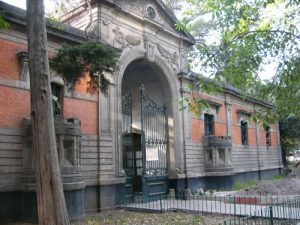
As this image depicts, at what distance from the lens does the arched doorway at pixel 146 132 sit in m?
16.1

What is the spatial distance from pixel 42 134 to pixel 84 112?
21.6ft

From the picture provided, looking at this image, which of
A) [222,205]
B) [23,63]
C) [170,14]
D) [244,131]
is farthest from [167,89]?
[244,131]

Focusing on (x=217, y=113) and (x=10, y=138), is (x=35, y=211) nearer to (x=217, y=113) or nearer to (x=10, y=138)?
(x=10, y=138)

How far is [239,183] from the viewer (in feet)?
76.4

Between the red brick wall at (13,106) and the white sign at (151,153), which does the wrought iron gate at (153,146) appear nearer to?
the white sign at (151,153)

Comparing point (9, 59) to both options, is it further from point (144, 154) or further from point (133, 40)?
point (144, 154)

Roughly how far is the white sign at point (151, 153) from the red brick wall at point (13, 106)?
648cm

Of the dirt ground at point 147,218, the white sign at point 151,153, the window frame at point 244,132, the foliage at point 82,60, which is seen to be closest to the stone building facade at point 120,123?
the white sign at point 151,153

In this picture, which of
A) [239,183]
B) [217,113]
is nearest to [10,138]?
[217,113]

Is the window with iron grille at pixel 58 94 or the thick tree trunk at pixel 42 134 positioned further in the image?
the window with iron grille at pixel 58 94

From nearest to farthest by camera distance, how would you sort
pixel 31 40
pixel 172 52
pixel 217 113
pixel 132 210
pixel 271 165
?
pixel 31 40, pixel 132 210, pixel 172 52, pixel 217 113, pixel 271 165

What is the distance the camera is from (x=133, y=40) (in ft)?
54.1

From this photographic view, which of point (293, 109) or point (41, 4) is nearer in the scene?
point (41, 4)

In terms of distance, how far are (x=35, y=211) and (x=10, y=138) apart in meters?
2.34
